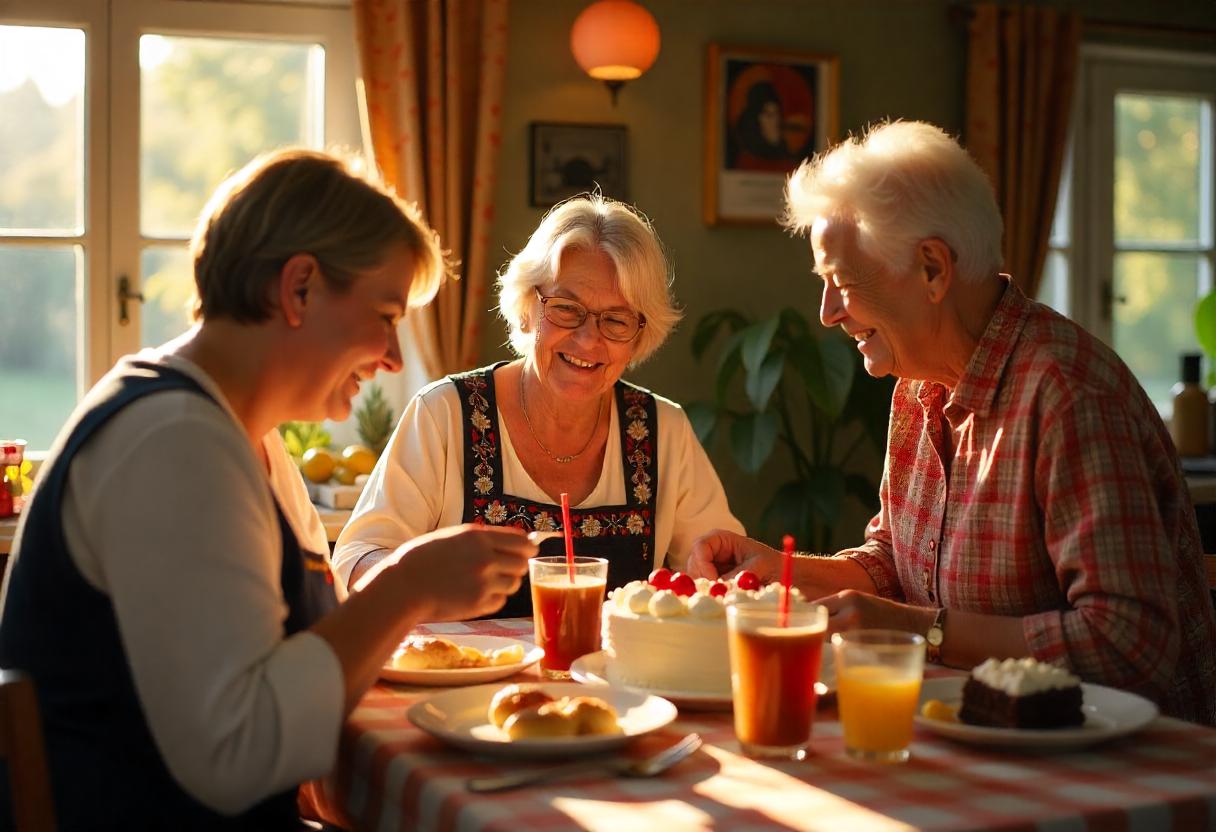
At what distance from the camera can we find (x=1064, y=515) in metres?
1.76

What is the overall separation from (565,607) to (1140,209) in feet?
14.1

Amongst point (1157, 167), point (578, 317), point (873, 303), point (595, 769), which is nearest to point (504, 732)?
point (595, 769)

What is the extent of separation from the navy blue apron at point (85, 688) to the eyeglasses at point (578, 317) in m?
1.26

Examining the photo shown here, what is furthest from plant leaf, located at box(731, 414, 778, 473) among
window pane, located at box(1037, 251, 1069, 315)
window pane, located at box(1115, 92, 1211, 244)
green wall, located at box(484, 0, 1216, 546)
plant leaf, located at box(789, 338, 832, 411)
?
window pane, located at box(1115, 92, 1211, 244)

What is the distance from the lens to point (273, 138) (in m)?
4.29

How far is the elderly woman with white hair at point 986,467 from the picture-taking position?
5.56 ft

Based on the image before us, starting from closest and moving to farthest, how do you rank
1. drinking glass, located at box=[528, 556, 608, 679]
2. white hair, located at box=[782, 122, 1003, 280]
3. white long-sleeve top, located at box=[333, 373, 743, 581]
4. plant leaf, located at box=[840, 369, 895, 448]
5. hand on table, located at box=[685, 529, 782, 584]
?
drinking glass, located at box=[528, 556, 608, 679] → white hair, located at box=[782, 122, 1003, 280] → hand on table, located at box=[685, 529, 782, 584] → white long-sleeve top, located at box=[333, 373, 743, 581] → plant leaf, located at box=[840, 369, 895, 448]

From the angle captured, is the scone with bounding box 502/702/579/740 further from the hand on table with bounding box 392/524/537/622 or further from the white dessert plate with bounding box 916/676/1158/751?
the white dessert plate with bounding box 916/676/1158/751

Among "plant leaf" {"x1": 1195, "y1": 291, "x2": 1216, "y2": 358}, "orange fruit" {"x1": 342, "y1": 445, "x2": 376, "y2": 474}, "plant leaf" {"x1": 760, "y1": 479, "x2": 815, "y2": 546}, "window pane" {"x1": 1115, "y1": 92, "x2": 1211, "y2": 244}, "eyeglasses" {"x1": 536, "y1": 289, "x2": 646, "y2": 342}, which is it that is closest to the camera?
"eyeglasses" {"x1": 536, "y1": 289, "x2": 646, "y2": 342}

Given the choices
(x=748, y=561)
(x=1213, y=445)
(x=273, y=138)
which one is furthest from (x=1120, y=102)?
(x=748, y=561)

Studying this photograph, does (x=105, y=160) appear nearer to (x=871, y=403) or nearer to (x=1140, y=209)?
(x=871, y=403)

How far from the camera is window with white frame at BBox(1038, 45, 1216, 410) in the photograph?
207 inches

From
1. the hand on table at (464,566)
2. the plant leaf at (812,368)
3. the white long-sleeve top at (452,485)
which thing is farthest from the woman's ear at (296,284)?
the plant leaf at (812,368)

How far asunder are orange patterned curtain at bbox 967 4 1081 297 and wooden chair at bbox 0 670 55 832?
4.14m
